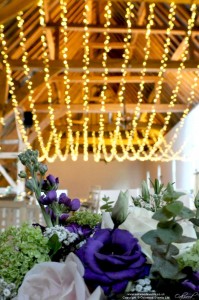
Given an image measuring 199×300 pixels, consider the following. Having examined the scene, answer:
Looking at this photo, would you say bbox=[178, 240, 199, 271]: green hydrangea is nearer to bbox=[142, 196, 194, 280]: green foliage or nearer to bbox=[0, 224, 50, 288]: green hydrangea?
bbox=[142, 196, 194, 280]: green foliage

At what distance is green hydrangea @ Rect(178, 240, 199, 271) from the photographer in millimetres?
568

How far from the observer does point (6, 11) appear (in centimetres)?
262

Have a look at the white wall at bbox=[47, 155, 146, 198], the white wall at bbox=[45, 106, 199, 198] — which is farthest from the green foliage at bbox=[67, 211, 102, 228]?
the white wall at bbox=[47, 155, 146, 198]

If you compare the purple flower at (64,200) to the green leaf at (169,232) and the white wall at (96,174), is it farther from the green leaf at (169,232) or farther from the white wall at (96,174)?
the white wall at (96,174)

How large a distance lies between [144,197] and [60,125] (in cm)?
1539

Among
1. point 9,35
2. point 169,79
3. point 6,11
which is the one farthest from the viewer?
point 169,79

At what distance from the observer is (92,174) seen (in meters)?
19.0

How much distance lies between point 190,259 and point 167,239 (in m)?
0.06

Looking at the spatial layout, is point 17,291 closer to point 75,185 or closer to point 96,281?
point 96,281

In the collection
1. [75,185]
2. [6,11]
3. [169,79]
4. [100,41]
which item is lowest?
[75,185]

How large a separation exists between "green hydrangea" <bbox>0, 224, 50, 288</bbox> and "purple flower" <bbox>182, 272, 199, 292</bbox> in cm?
19

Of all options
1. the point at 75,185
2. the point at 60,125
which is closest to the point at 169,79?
the point at 60,125

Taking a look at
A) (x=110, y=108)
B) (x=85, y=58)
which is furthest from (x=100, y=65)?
(x=110, y=108)

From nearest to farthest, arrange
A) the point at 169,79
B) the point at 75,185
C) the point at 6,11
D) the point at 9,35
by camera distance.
A: the point at 6,11 < the point at 9,35 < the point at 169,79 < the point at 75,185
